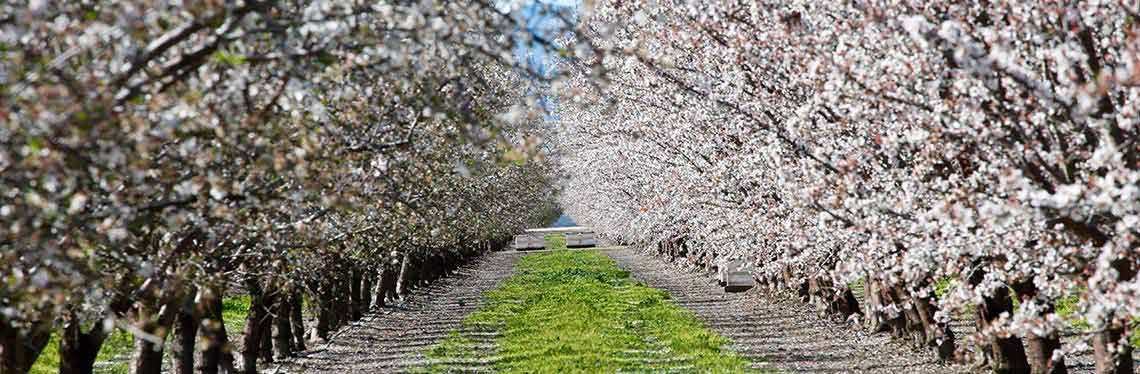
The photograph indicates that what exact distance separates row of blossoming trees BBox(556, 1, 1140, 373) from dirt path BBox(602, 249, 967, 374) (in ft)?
7.80

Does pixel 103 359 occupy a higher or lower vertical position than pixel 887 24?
lower

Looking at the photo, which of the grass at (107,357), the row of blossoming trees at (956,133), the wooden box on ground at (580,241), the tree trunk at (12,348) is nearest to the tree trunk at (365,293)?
the grass at (107,357)

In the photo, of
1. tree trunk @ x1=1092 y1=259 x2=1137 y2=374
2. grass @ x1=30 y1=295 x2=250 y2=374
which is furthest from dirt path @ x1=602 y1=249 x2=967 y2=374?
grass @ x1=30 y1=295 x2=250 y2=374

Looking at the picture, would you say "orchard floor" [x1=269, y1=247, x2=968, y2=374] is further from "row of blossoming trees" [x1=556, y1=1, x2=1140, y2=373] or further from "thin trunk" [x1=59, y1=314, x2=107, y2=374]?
"thin trunk" [x1=59, y1=314, x2=107, y2=374]

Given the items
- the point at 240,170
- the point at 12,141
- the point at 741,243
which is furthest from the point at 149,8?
the point at 741,243

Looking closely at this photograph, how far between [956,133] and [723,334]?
15152 mm

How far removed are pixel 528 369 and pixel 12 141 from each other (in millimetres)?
13308

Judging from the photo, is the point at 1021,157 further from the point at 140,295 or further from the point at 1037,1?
the point at 140,295

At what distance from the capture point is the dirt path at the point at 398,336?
2014 cm

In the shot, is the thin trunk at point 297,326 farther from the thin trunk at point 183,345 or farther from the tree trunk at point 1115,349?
the tree trunk at point 1115,349

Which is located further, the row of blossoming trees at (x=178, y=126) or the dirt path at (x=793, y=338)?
the dirt path at (x=793, y=338)

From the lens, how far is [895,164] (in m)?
10.4

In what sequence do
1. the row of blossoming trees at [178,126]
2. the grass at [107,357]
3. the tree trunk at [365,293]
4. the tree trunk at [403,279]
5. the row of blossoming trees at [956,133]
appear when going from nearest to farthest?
the row of blossoming trees at [178,126] → the row of blossoming trees at [956,133] → the grass at [107,357] → the tree trunk at [365,293] → the tree trunk at [403,279]

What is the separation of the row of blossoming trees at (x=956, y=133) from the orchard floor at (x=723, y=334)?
9.51 feet
